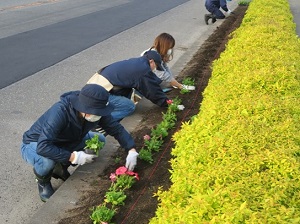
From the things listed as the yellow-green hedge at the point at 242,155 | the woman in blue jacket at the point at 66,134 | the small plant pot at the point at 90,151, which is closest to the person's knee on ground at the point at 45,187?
the woman in blue jacket at the point at 66,134

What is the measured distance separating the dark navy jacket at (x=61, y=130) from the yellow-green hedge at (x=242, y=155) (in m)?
0.88

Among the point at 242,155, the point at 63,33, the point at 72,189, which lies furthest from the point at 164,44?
the point at 63,33

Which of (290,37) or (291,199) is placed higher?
(291,199)

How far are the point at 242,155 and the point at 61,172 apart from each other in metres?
1.91

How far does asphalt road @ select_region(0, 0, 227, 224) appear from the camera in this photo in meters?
4.41

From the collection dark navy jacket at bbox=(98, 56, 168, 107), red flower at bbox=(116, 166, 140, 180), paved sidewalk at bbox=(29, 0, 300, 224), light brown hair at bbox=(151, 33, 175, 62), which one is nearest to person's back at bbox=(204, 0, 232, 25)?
light brown hair at bbox=(151, 33, 175, 62)

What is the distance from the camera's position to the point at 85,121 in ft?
12.4

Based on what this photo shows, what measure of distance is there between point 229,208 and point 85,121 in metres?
1.94

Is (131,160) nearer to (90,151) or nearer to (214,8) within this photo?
(90,151)

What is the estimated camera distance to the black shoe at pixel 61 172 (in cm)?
397

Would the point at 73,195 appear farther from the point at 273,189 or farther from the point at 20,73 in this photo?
the point at 20,73

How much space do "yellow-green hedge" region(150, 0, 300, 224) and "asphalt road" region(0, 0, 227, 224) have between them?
155 cm

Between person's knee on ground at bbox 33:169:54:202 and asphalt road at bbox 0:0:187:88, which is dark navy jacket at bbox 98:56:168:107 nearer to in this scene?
person's knee on ground at bbox 33:169:54:202

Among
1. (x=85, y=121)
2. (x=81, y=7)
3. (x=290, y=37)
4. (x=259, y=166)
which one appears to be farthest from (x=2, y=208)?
(x=81, y=7)
